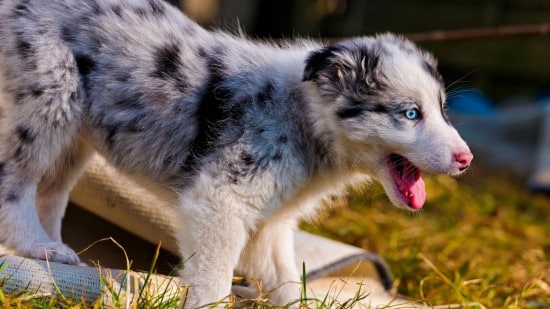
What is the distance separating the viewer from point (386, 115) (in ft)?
12.4

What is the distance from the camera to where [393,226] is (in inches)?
266

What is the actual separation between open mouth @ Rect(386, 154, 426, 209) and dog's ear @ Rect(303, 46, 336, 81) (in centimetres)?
49

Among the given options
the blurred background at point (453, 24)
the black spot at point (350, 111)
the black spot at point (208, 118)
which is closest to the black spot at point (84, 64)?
the black spot at point (208, 118)

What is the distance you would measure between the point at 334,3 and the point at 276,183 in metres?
7.90

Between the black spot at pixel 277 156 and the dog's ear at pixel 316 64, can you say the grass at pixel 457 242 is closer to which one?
the black spot at pixel 277 156

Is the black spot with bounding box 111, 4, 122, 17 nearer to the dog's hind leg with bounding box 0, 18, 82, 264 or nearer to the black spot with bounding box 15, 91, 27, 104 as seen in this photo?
the dog's hind leg with bounding box 0, 18, 82, 264

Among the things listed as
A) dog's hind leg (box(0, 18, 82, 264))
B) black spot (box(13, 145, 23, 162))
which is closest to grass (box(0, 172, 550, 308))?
dog's hind leg (box(0, 18, 82, 264))

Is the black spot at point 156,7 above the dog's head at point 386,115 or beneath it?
above

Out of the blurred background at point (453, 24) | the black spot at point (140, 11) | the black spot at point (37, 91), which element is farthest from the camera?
the blurred background at point (453, 24)

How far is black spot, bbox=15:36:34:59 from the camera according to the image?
3924 millimetres

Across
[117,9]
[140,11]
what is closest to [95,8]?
[117,9]

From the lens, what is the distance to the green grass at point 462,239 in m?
5.20

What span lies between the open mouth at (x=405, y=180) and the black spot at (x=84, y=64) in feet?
4.61

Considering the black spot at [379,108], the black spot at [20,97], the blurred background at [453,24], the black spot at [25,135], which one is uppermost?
the blurred background at [453,24]
